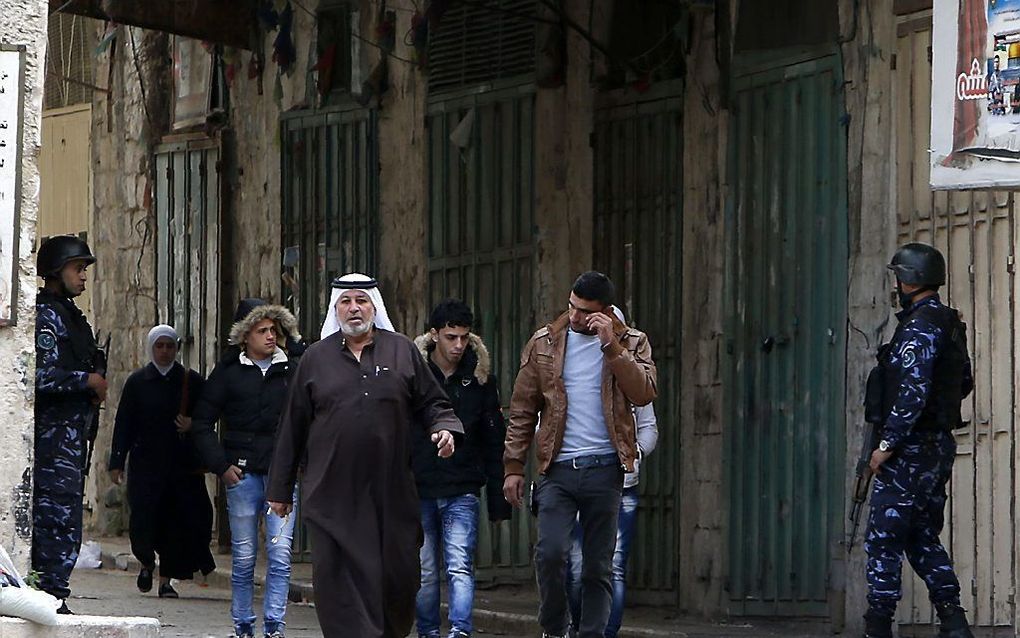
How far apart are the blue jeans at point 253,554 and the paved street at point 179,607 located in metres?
0.43

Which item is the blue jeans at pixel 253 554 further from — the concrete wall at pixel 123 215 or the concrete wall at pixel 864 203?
the concrete wall at pixel 123 215

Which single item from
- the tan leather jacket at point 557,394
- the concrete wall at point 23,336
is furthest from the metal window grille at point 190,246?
the concrete wall at point 23,336

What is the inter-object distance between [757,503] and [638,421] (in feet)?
5.90

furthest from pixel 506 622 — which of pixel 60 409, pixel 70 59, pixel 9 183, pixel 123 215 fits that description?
pixel 70 59

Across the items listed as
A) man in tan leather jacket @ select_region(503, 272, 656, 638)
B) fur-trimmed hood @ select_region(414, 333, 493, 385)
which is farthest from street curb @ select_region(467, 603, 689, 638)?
man in tan leather jacket @ select_region(503, 272, 656, 638)

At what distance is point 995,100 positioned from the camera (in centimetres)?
935

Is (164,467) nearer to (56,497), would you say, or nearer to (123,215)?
(56,497)

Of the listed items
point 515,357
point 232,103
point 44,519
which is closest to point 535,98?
point 515,357

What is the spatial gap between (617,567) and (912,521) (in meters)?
1.72

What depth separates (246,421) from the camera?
11.8 meters

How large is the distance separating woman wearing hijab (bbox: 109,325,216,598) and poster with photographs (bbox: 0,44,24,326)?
5369 mm

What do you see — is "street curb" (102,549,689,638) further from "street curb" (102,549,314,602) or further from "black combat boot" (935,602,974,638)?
"black combat boot" (935,602,974,638)

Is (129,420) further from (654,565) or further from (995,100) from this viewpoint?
(995,100)

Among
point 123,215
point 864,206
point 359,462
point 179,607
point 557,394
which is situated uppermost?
point 123,215
